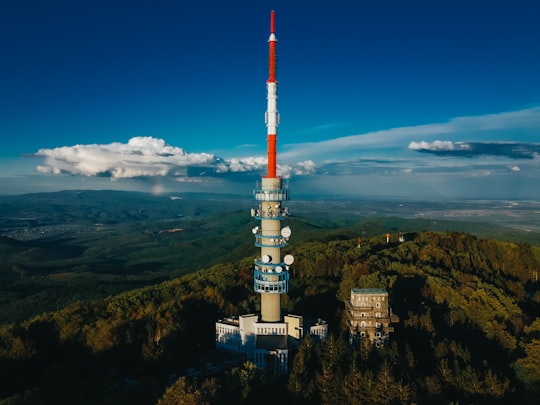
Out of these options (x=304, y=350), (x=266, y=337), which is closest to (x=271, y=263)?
(x=266, y=337)

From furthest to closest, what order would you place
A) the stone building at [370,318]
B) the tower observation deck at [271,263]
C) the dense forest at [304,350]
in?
1. the stone building at [370,318]
2. the tower observation deck at [271,263]
3. the dense forest at [304,350]

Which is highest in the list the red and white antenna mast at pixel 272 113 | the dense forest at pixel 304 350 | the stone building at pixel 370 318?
the red and white antenna mast at pixel 272 113

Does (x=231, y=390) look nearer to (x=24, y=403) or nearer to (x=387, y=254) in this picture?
(x=24, y=403)

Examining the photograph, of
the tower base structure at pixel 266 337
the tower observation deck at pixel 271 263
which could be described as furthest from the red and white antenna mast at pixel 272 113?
the tower base structure at pixel 266 337

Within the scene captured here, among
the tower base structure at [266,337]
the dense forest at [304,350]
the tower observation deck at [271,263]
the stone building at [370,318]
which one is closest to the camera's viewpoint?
the dense forest at [304,350]

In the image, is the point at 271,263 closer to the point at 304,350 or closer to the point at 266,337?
the point at 266,337

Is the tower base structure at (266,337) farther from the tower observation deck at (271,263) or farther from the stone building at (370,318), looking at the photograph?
the stone building at (370,318)

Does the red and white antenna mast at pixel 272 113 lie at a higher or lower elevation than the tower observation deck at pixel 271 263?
higher

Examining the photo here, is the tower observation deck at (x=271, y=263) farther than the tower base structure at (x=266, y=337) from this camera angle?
Yes
